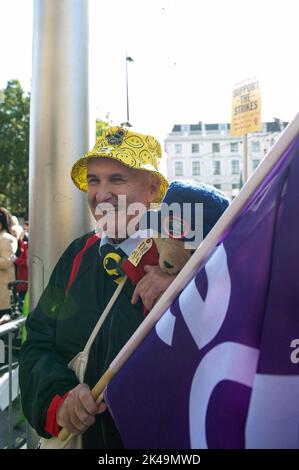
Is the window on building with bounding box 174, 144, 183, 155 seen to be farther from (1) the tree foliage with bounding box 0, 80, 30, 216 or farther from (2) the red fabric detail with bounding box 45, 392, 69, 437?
(2) the red fabric detail with bounding box 45, 392, 69, 437

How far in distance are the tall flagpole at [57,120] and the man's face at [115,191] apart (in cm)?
92

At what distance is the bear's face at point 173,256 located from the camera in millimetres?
1498

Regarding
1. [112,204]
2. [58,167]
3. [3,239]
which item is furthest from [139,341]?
[3,239]

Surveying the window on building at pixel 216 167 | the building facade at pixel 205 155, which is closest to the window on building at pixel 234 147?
the building facade at pixel 205 155

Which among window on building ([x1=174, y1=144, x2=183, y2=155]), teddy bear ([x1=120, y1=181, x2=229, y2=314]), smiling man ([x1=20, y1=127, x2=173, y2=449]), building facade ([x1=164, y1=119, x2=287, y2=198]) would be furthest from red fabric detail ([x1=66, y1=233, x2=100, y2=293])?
window on building ([x1=174, y1=144, x2=183, y2=155])

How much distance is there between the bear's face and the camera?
4.91 ft

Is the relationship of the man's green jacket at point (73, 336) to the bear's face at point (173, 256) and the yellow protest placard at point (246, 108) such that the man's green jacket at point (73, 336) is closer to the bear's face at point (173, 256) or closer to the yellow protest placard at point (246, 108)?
the bear's face at point (173, 256)

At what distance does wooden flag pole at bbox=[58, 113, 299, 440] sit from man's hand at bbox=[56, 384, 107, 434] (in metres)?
0.03

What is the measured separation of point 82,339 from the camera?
1619 millimetres

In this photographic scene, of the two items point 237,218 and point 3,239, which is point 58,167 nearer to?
point 237,218

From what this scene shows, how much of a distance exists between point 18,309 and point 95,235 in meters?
5.82

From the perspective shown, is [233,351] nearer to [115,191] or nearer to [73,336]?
[73,336]

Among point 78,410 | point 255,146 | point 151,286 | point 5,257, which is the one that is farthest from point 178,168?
point 78,410

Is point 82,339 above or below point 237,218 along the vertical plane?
below
